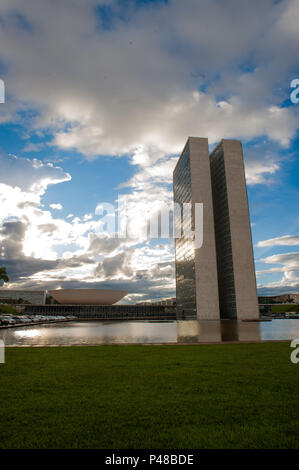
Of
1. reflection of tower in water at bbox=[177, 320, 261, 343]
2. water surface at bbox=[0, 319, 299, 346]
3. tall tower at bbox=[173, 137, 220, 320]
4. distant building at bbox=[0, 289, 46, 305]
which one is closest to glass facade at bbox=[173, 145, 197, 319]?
tall tower at bbox=[173, 137, 220, 320]

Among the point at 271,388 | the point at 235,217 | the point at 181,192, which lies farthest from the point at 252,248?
the point at 271,388

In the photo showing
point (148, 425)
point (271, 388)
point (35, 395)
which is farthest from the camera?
point (271, 388)

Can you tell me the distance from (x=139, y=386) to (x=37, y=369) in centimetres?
352

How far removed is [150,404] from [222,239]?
88804 mm

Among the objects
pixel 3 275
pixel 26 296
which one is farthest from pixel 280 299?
pixel 3 275

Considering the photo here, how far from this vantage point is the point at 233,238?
83.6m

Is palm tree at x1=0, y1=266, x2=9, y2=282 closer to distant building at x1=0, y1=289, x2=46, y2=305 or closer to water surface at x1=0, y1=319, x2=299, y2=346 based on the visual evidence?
water surface at x1=0, y1=319, x2=299, y2=346

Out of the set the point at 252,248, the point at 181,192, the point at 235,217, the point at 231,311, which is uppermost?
the point at 181,192

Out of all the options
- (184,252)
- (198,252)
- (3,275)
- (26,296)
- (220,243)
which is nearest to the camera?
(3,275)

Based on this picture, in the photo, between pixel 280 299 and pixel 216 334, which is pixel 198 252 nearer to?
pixel 216 334

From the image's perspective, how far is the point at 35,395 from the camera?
569cm

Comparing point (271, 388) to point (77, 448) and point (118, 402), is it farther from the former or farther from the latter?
point (77, 448)

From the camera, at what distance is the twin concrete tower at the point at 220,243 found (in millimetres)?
80438

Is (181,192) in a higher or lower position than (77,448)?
higher
